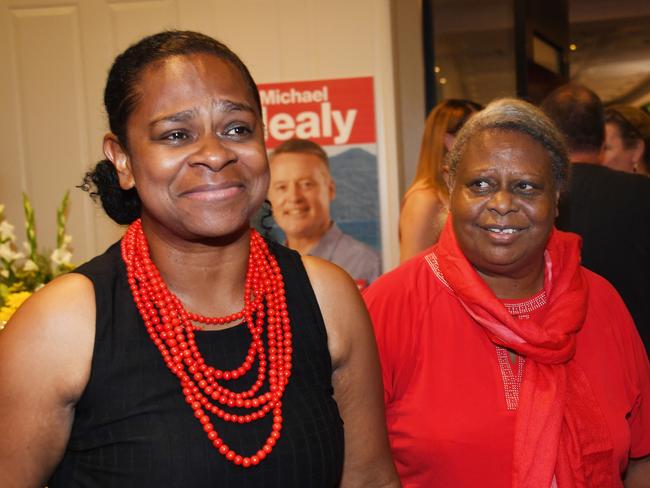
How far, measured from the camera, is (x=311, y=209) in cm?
392

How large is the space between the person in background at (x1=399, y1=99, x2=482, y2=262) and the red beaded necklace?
167 cm

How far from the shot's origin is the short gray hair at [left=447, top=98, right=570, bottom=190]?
71.8 inches

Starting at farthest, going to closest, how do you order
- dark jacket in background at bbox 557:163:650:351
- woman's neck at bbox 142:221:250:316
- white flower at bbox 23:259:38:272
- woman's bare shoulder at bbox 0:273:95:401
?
1. dark jacket in background at bbox 557:163:650:351
2. white flower at bbox 23:259:38:272
3. woman's neck at bbox 142:221:250:316
4. woman's bare shoulder at bbox 0:273:95:401

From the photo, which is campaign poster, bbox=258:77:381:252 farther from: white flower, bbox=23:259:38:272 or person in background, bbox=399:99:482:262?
white flower, bbox=23:259:38:272

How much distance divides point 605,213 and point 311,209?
1.55 metres

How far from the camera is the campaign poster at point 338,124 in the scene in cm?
387

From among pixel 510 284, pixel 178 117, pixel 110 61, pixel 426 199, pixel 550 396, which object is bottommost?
pixel 550 396

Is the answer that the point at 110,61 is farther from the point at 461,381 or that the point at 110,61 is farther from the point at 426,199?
the point at 461,381

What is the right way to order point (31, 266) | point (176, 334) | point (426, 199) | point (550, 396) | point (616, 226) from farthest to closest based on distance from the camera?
point (426, 199) < point (616, 226) < point (31, 266) < point (550, 396) < point (176, 334)

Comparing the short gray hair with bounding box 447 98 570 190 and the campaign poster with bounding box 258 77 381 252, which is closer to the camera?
the short gray hair with bounding box 447 98 570 190

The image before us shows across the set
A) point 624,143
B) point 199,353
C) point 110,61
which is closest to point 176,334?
point 199,353

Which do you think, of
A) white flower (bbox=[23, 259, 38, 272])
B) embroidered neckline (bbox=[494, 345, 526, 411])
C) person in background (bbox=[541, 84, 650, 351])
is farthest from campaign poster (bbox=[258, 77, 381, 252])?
embroidered neckline (bbox=[494, 345, 526, 411])

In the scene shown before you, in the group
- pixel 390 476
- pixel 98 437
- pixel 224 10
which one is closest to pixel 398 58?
pixel 224 10

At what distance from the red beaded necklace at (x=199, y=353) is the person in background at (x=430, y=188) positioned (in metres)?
1.67
